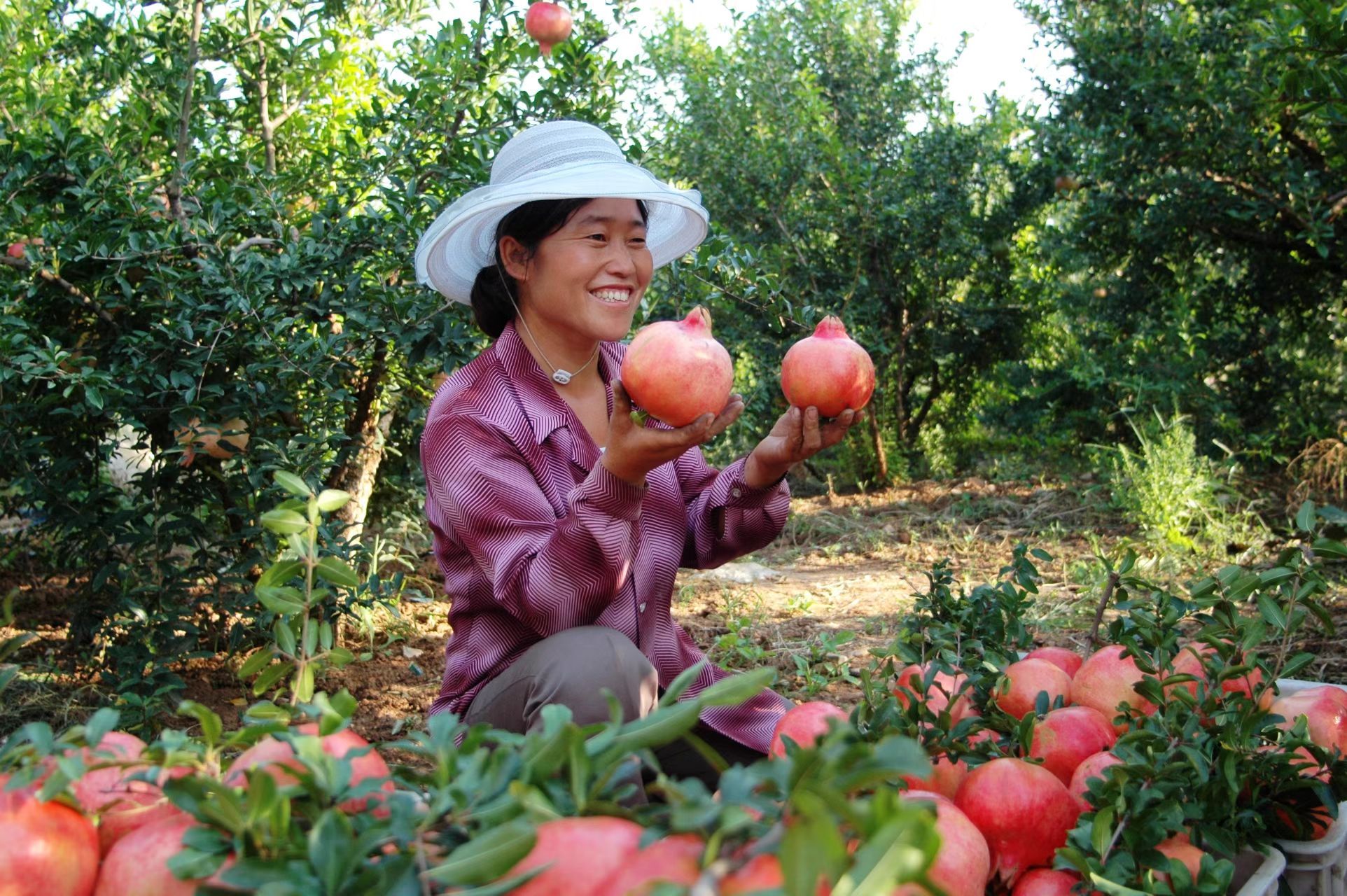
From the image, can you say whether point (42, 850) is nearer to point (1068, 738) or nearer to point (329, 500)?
point (329, 500)

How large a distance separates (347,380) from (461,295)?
1174 millimetres

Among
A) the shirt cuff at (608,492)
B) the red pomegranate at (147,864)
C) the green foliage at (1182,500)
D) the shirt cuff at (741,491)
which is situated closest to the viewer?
the red pomegranate at (147,864)

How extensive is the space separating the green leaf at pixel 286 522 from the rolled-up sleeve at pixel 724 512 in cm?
106

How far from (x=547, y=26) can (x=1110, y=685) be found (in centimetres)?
289

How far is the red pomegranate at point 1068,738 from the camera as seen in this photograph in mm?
1563

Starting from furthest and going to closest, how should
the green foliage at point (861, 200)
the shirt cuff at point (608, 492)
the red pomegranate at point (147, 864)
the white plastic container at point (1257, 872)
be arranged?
the green foliage at point (861, 200)
the shirt cuff at point (608, 492)
the white plastic container at point (1257, 872)
the red pomegranate at point (147, 864)

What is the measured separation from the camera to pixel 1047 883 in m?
1.34

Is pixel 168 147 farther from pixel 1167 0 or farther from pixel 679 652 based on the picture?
pixel 1167 0

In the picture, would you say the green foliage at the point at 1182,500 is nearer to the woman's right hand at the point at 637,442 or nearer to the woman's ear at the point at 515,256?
the woman's ear at the point at 515,256

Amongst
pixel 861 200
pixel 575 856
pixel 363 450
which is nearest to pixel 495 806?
pixel 575 856

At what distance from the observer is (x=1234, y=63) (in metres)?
4.77

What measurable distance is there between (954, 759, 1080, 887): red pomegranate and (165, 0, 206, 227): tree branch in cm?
255

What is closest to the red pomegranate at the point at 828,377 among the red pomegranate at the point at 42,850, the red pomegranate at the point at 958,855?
the red pomegranate at the point at 958,855

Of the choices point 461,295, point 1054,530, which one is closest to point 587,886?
point 461,295
